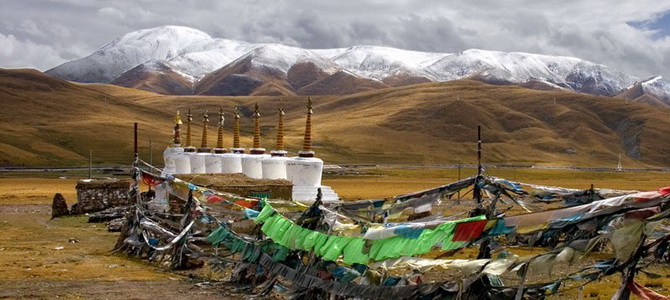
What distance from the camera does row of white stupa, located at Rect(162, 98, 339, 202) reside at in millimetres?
30922

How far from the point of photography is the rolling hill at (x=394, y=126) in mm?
103000

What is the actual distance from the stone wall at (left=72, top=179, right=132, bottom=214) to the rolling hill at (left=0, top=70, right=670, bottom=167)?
2116 inches

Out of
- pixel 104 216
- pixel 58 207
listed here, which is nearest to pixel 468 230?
A: pixel 104 216

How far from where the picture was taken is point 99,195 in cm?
3123

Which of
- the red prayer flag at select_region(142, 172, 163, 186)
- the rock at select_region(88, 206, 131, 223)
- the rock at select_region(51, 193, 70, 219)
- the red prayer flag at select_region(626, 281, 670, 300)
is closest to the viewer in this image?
the red prayer flag at select_region(626, 281, 670, 300)

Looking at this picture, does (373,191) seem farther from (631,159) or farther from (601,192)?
(631,159)

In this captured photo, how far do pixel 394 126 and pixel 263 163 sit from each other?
115 meters

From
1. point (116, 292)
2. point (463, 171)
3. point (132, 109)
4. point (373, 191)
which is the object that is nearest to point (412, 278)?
point (116, 292)

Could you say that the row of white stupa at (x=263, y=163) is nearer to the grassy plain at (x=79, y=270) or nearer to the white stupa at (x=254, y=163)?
the white stupa at (x=254, y=163)

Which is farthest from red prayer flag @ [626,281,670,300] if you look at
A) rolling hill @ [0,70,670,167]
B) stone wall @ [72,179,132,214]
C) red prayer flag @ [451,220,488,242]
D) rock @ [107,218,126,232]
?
rolling hill @ [0,70,670,167]

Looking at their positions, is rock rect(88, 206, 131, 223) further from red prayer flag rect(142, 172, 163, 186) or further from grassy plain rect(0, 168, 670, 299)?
red prayer flag rect(142, 172, 163, 186)

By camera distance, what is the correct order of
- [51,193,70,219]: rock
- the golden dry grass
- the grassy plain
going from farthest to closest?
the golden dry grass, [51,193,70,219]: rock, the grassy plain

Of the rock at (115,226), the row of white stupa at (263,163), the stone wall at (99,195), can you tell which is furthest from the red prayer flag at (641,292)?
the stone wall at (99,195)

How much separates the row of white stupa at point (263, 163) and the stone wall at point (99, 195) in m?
2.51
